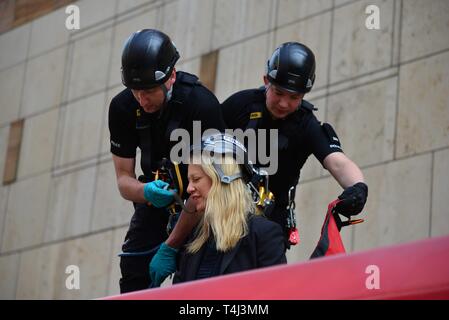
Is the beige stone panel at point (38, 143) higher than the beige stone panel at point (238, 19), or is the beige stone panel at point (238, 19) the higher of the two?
the beige stone panel at point (238, 19)

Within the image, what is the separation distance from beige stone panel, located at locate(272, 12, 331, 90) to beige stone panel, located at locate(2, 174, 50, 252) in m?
4.01

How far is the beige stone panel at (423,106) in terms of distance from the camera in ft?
30.2

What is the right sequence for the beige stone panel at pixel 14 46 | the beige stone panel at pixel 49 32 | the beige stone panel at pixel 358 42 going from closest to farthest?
the beige stone panel at pixel 358 42, the beige stone panel at pixel 49 32, the beige stone panel at pixel 14 46

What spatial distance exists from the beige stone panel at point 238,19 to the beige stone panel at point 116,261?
2.21m

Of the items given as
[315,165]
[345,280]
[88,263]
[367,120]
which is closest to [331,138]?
[345,280]

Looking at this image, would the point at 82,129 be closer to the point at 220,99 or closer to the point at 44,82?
the point at 44,82

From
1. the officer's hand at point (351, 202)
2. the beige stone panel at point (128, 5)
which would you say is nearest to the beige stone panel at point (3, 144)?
the beige stone panel at point (128, 5)

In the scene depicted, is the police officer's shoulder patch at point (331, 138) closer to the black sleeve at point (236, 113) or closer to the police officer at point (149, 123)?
the black sleeve at point (236, 113)

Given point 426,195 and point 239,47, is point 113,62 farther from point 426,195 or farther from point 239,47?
point 426,195

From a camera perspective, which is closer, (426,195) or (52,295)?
(426,195)

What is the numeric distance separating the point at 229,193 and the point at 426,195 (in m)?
4.01

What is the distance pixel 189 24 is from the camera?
12281mm

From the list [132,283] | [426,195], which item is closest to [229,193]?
[132,283]

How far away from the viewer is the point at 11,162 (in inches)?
558
